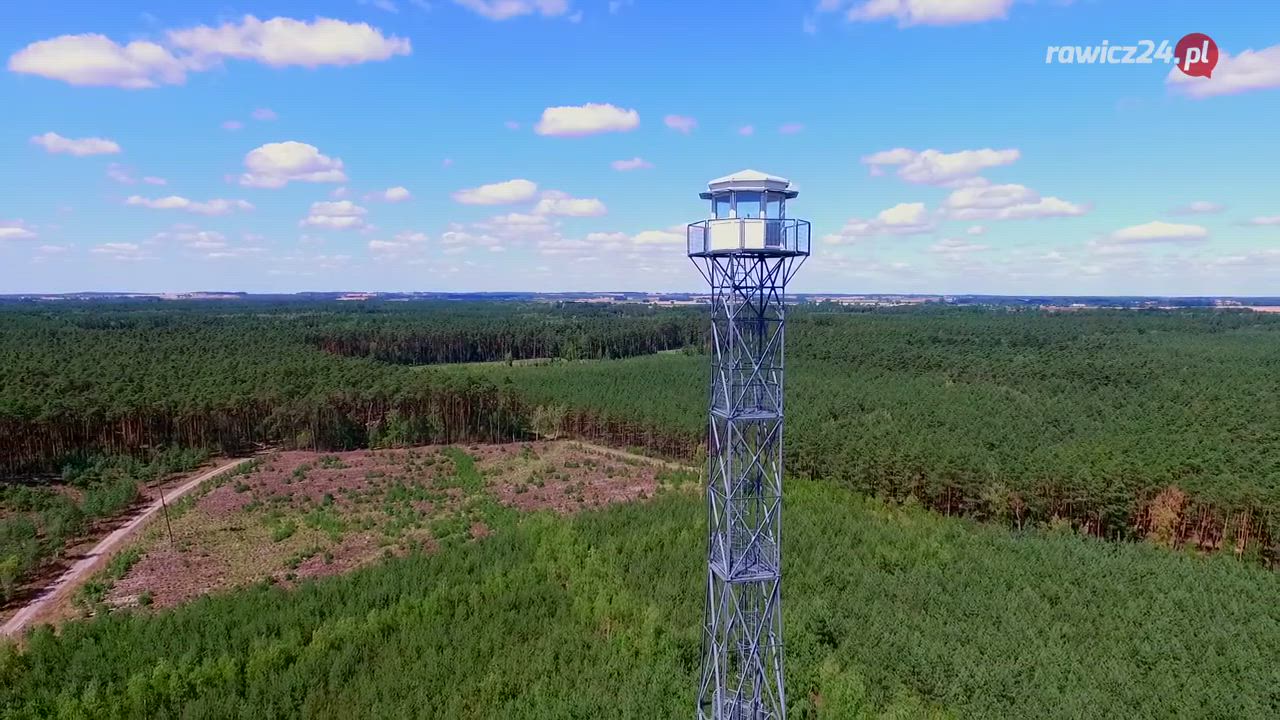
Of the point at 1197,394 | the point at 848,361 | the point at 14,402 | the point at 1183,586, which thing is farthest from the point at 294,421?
the point at 1197,394

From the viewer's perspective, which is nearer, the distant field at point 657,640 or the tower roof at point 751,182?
the tower roof at point 751,182

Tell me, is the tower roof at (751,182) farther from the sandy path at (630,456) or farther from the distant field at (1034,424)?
Answer: the sandy path at (630,456)

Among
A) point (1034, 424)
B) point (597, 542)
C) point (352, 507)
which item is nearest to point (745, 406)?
point (597, 542)

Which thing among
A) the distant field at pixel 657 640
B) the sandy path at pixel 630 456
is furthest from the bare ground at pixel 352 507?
the distant field at pixel 657 640

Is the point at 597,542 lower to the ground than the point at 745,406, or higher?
lower

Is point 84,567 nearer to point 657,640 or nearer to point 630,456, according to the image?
point 657,640

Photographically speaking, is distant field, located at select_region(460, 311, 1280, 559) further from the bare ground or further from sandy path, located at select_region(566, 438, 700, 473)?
the bare ground

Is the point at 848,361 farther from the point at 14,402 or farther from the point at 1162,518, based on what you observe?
the point at 14,402
